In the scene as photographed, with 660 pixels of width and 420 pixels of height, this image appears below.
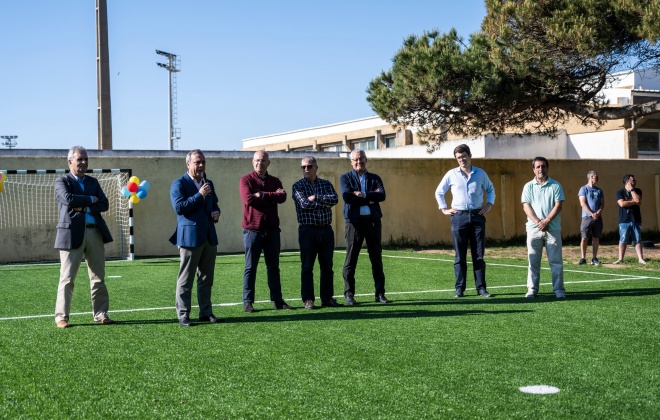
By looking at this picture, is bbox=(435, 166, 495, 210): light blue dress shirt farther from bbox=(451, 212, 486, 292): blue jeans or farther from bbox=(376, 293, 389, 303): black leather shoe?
bbox=(376, 293, 389, 303): black leather shoe

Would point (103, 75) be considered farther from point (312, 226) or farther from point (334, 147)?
point (334, 147)

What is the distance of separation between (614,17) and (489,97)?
11.3 feet

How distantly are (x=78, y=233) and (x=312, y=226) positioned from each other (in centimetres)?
265

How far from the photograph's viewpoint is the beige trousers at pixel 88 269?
25.1 ft

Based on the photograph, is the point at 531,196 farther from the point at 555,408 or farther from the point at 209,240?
the point at 555,408

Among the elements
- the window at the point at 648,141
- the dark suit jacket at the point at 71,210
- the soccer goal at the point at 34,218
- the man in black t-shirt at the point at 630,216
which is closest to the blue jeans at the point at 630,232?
the man in black t-shirt at the point at 630,216

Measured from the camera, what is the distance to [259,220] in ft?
28.5

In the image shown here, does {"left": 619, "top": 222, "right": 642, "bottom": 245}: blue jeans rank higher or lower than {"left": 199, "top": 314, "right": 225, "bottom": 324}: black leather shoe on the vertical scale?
higher

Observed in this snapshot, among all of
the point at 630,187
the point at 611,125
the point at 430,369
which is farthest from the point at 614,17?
the point at 611,125

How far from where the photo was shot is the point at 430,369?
5.47m

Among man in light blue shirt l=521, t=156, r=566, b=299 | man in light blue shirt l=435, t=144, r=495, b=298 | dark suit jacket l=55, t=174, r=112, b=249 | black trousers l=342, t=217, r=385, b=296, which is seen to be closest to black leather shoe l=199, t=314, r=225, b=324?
dark suit jacket l=55, t=174, r=112, b=249

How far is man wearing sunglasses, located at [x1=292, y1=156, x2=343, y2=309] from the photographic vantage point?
8.85 m

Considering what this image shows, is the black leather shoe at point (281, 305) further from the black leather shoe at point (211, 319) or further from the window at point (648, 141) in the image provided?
the window at point (648, 141)

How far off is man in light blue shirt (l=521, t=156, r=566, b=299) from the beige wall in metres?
11.2
